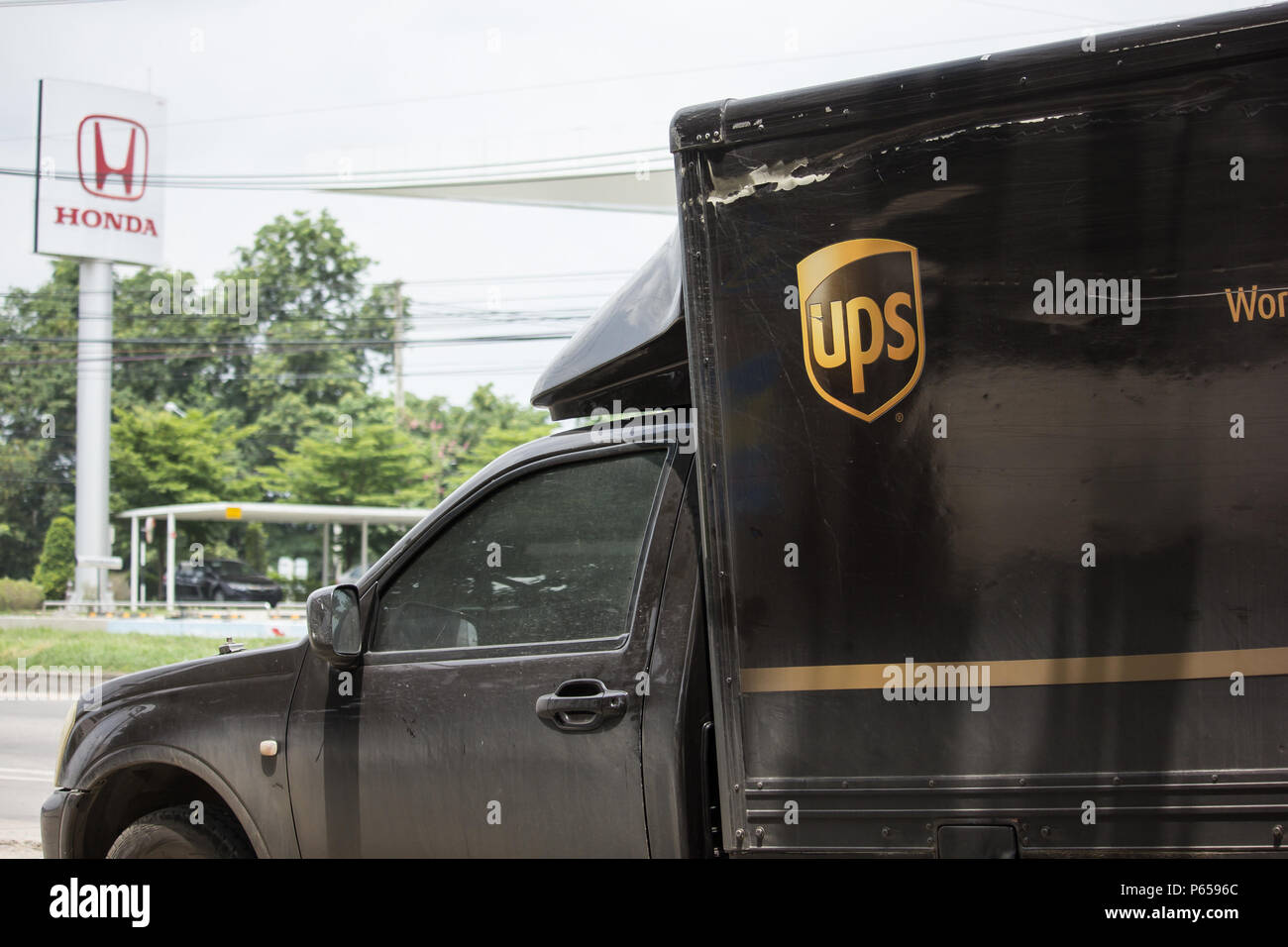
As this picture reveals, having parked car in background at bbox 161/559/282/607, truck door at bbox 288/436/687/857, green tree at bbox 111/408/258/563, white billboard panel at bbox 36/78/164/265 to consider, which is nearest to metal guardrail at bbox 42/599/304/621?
parked car in background at bbox 161/559/282/607

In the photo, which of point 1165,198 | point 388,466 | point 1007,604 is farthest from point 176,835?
point 388,466

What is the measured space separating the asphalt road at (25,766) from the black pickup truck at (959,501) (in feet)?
16.5

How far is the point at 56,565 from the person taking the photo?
111ft

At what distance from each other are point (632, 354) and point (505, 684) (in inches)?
41.0

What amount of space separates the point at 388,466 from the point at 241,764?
106 ft

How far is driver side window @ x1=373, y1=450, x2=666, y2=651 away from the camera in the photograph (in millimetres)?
3398

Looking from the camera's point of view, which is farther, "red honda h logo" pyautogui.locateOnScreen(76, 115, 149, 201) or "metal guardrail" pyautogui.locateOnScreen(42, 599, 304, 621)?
"red honda h logo" pyautogui.locateOnScreen(76, 115, 149, 201)

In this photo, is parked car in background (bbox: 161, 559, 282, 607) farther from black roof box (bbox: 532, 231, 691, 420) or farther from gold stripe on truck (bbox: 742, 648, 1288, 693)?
gold stripe on truck (bbox: 742, 648, 1288, 693)

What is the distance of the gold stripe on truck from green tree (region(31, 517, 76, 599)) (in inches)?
1365

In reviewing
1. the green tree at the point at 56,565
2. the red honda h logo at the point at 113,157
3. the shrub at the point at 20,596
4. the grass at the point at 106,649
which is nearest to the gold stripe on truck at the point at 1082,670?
the grass at the point at 106,649

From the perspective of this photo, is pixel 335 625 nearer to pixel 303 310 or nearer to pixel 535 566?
pixel 535 566

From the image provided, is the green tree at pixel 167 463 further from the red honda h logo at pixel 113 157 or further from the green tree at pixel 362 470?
the red honda h logo at pixel 113 157

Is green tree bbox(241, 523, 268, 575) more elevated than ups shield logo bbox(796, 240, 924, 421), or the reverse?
green tree bbox(241, 523, 268, 575)
